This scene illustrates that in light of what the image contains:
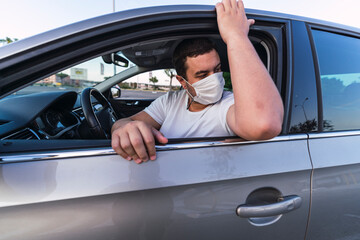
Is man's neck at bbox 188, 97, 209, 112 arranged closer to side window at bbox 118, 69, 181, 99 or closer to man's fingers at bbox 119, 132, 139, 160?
man's fingers at bbox 119, 132, 139, 160

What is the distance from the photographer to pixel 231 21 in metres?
0.97

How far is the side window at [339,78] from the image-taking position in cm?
118

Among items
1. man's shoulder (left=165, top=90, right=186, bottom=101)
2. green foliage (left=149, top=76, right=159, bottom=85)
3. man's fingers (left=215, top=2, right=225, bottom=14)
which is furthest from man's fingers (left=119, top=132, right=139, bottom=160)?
green foliage (left=149, top=76, right=159, bottom=85)

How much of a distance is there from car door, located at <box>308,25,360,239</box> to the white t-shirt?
0.48 m

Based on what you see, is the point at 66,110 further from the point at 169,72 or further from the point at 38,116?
the point at 169,72

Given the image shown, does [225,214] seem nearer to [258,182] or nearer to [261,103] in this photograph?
[258,182]

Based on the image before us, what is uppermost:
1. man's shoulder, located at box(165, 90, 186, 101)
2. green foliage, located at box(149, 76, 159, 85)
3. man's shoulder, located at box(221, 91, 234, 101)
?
green foliage, located at box(149, 76, 159, 85)

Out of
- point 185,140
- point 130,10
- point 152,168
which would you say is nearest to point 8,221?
point 152,168

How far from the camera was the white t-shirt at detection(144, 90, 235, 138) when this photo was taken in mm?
1221

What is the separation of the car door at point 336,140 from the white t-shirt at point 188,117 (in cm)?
48

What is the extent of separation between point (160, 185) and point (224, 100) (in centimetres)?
74

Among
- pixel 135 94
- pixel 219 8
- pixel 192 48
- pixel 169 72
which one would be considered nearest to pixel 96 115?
pixel 192 48

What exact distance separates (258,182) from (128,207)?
0.56 metres

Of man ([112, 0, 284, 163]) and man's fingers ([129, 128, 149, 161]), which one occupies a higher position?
man ([112, 0, 284, 163])
